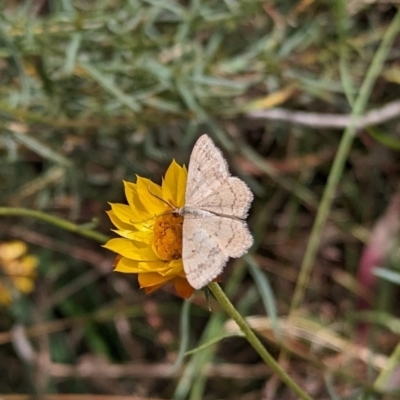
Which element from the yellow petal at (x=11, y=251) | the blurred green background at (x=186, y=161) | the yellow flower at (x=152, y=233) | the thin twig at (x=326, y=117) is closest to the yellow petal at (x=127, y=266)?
the yellow flower at (x=152, y=233)

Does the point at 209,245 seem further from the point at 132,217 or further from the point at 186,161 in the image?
the point at 186,161

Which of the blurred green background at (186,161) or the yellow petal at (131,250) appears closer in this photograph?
the yellow petal at (131,250)

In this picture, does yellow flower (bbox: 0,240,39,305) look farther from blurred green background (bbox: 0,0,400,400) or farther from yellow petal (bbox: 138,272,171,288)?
yellow petal (bbox: 138,272,171,288)

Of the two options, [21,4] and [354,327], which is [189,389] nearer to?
[354,327]

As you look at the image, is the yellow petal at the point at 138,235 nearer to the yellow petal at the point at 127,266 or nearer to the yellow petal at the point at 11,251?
the yellow petal at the point at 127,266

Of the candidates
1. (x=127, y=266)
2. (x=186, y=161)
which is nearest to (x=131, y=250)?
(x=127, y=266)

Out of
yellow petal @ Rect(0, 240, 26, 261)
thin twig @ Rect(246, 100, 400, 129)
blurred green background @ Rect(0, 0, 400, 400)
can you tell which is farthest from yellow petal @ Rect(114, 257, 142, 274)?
yellow petal @ Rect(0, 240, 26, 261)
